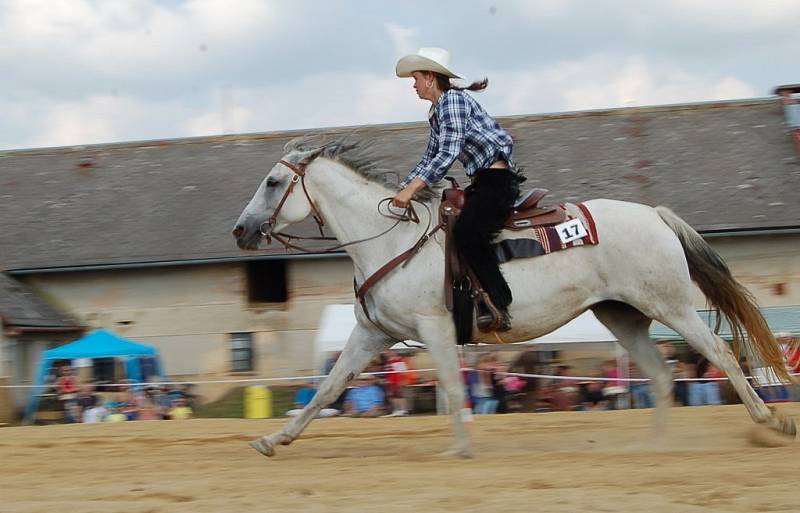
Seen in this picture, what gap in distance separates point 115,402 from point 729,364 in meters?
8.94

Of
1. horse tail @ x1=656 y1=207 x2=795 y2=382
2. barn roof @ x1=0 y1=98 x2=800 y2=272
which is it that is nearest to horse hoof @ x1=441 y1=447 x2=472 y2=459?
horse tail @ x1=656 y1=207 x2=795 y2=382

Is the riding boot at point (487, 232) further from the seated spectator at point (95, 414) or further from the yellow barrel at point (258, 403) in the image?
the seated spectator at point (95, 414)

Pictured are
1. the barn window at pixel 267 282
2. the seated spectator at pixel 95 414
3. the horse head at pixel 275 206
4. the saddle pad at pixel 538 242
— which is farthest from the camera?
the barn window at pixel 267 282

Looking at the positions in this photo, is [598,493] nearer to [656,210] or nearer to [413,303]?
[413,303]

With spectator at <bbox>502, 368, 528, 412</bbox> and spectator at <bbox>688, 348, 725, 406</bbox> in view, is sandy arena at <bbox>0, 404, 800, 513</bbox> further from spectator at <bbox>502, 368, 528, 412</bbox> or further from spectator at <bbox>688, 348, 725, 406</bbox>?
spectator at <bbox>502, 368, 528, 412</bbox>

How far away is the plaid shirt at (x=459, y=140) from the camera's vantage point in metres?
7.65

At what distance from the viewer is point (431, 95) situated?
7.90 m

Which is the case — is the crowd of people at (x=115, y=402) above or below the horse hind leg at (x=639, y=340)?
below

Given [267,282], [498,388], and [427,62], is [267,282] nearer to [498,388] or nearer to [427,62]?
[498,388]

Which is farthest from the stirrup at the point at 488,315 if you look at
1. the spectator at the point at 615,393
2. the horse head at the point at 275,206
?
the spectator at the point at 615,393

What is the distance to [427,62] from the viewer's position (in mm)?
7789

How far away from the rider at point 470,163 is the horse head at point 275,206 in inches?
29.0

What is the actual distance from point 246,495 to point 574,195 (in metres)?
15.3

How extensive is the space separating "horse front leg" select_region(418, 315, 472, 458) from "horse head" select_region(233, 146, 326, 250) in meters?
1.22
